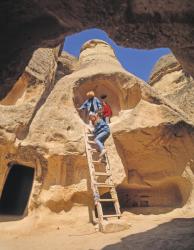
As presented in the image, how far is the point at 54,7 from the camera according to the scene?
232 centimetres

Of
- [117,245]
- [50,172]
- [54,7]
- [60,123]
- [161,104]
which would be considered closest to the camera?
[54,7]

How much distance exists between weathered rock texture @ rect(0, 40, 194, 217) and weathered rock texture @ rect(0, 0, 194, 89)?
3953 mm

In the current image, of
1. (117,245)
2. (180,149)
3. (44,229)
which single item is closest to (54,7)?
(117,245)

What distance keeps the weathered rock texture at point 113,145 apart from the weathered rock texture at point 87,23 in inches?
156

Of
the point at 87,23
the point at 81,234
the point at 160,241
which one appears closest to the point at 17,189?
the point at 81,234

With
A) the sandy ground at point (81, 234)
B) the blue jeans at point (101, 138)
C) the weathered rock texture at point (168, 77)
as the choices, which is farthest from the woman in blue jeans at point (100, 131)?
the weathered rock texture at point (168, 77)

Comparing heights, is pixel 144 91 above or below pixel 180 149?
above

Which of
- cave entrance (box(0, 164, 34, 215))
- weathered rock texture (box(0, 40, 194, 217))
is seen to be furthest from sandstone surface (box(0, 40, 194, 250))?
cave entrance (box(0, 164, 34, 215))

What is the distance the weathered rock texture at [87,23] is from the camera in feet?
7.29

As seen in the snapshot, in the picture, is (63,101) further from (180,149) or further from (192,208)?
(192,208)

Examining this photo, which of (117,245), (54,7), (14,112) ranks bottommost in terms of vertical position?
(117,245)

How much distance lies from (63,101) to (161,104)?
2536 mm

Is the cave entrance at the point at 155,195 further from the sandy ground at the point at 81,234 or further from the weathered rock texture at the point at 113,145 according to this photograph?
the sandy ground at the point at 81,234

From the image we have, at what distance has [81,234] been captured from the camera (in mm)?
4922
